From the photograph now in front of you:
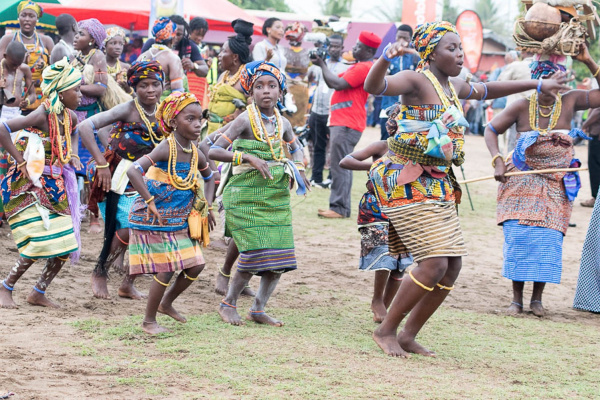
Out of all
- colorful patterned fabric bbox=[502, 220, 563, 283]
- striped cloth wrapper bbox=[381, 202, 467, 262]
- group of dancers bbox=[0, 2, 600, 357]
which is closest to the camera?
striped cloth wrapper bbox=[381, 202, 467, 262]

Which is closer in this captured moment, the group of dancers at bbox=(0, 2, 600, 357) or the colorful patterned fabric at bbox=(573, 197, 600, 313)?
the group of dancers at bbox=(0, 2, 600, 357)

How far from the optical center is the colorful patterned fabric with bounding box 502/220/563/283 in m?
6.50

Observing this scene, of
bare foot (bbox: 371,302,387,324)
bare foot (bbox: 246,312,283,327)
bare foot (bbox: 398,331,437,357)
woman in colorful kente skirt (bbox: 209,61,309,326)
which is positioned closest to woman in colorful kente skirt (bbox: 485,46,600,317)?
bare foot (bbox: 371,302,387,324)

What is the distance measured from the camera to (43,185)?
19.2 ft

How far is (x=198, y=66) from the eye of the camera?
9.98 meters

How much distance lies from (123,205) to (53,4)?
11.2 metres

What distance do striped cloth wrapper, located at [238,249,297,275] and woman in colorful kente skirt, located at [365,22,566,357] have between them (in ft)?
2.99

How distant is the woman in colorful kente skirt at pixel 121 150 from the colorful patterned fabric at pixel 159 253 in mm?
943

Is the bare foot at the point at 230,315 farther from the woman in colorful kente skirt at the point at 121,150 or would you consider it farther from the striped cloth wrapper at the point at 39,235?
the striped cloth wrapper at the point at 39,235

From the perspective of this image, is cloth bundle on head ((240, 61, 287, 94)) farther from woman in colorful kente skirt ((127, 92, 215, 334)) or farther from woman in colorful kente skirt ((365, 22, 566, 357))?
woman in colorful kente skirt ((365, 22, 566, 357))

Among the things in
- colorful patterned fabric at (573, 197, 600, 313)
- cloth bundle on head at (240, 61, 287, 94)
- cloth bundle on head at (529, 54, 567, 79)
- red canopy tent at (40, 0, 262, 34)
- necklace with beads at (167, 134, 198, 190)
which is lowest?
colorful patterned fabric at (573, 197, 600, 313)

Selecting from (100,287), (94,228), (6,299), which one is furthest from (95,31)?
(6,299)

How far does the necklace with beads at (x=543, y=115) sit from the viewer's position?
644 centimetres

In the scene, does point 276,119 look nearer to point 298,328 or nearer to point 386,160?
point 386,160
